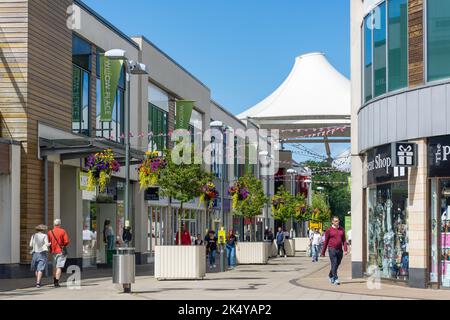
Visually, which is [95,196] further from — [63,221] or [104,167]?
[104,167]

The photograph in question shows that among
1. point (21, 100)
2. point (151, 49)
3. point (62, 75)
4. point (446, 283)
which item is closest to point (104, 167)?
point (21, 100)

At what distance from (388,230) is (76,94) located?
13113mm

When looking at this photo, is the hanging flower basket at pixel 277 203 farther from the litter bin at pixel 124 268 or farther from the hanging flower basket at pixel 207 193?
the litter bin at pixel 124 268

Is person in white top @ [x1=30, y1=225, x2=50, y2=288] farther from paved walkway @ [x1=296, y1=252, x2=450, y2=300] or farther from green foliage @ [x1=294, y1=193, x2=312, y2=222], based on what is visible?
green foliage @ [x1=294, y1=193, x2=312, y2=222]

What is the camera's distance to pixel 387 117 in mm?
25625

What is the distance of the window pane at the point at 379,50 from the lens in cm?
2591

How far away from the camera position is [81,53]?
1366 inches

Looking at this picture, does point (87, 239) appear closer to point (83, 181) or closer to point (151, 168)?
point (83, 181)

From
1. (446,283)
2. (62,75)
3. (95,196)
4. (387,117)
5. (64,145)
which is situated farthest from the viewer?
(95,196)

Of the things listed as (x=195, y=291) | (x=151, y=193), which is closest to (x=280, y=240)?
(x=151, y=193)

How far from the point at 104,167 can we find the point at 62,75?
5522 millimetres

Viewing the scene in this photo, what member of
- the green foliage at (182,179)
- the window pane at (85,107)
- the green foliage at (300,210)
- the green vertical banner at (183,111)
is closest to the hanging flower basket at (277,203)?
the green foliage at (300,210)
